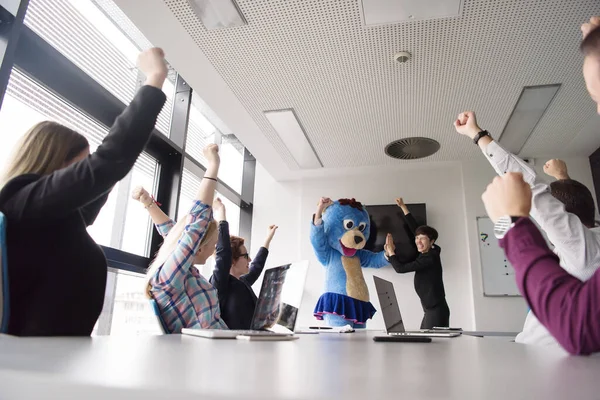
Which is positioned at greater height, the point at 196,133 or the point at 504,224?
the point at 196,133

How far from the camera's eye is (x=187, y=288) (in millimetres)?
1531

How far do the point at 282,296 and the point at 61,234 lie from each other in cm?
75

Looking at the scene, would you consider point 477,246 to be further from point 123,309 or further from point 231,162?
point 123,309

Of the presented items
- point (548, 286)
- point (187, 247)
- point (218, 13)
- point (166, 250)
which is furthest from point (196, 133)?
point (548, 286)

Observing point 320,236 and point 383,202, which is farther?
point 383,202

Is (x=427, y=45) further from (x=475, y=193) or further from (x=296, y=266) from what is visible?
(x=475, y=193)

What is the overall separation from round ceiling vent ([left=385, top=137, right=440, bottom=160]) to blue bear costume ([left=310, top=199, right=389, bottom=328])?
0.86 metres

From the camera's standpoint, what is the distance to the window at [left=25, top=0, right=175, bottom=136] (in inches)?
85.7

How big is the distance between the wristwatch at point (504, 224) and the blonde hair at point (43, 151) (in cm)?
102

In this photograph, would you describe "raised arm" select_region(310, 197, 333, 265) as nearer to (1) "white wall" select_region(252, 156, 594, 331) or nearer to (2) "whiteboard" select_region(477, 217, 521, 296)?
(1) "white wall" select_region(252, 156, 594, 331)

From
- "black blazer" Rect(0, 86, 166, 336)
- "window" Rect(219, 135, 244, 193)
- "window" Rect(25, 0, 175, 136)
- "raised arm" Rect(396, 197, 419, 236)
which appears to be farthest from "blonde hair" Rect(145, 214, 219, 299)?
"raised arm" Rect(396, 197, 419, 236)

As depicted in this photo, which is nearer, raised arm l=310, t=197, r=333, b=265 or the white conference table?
the white conference table

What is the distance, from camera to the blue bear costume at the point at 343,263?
121 inches

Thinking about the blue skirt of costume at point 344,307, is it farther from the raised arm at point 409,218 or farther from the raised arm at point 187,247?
the raised arm at point 187,247
